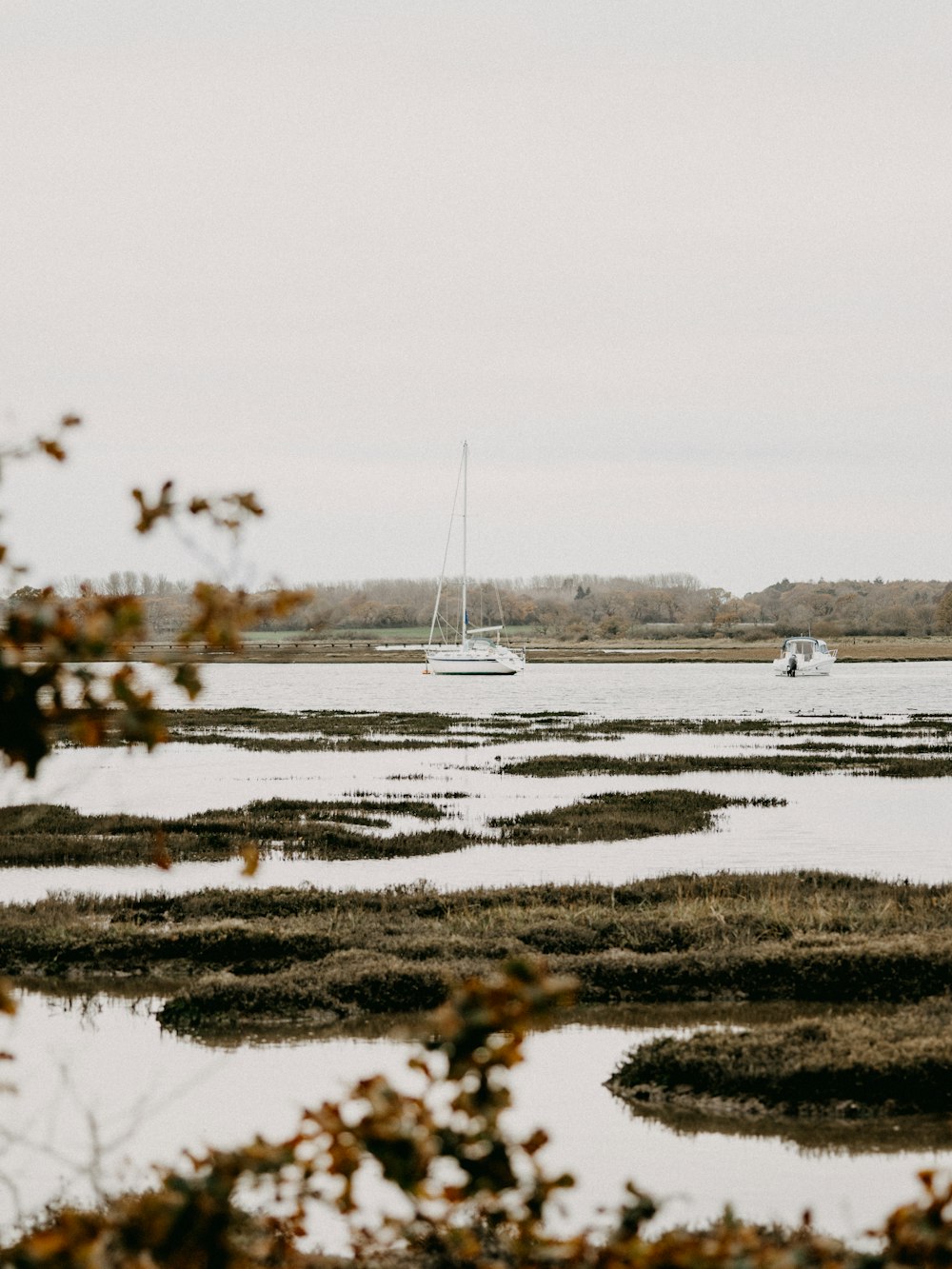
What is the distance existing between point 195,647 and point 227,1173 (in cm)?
134

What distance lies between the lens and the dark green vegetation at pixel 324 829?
26.6 metres

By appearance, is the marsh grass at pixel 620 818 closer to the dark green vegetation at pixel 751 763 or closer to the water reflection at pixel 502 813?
the water reflection at pixel 502 813

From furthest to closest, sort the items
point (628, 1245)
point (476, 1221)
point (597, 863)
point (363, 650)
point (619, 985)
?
point (363, 650), point (597, 863), point (619, 985), point (476, 1221), point (628, 1245)

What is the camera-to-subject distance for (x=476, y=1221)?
7941mm

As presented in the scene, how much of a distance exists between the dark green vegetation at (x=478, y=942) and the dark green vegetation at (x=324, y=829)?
5.35 meters

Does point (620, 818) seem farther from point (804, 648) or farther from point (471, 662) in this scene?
point (804, 648)

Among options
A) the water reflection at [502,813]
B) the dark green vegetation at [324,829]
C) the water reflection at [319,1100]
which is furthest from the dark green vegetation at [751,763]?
the water reflection at [319,1100]

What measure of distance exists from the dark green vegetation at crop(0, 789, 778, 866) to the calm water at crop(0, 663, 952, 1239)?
0.92 m

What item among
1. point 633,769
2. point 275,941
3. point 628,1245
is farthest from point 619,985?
point 633,769

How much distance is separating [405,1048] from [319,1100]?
→ 1861mm

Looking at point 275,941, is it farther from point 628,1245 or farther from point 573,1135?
point 628,1245

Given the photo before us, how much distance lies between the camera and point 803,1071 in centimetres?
1188

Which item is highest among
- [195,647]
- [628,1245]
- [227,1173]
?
[195,647]

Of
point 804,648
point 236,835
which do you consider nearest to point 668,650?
point 804,648
